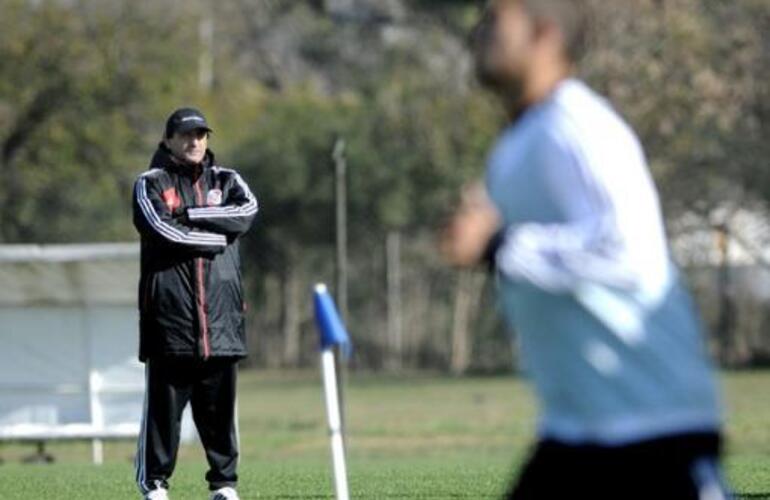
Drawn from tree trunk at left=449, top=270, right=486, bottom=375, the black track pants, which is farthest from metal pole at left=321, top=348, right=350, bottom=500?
tree trunk at left=449, top=270, right=486, bottom=375

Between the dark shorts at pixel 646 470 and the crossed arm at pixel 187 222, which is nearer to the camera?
the dark shorts at pixel 646 470

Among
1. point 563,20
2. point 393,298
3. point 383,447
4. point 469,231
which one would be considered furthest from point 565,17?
point 393,298

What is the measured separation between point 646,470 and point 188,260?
617 centimetres

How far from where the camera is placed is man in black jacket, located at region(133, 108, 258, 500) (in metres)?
10.8

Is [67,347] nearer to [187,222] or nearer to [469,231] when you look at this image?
[187,222]

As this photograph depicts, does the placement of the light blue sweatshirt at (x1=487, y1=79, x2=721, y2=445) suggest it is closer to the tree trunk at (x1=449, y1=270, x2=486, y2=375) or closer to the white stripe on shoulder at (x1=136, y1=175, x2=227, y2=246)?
the white stripe on shoulder at (x1=136, y1=175, x2=227, y2=246)

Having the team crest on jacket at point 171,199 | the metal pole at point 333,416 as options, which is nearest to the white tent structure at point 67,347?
the team crest on jacket at point 171,199

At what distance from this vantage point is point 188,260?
10914 millimetres

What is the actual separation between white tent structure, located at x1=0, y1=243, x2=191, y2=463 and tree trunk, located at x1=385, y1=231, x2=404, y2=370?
22.5 metres

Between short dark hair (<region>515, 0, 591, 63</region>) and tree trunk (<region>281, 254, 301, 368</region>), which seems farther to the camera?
tree trunk (<region>281, 254, 301, 368</region>)

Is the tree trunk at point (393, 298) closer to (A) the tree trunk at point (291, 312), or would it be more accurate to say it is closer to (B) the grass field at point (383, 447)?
(B) the grass field at point (383, 447)

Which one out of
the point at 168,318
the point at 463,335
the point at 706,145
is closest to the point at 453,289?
the point at 463,335

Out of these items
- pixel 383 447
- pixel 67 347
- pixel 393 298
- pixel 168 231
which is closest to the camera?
pixel 168 231

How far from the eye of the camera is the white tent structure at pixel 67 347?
19.6 meters
